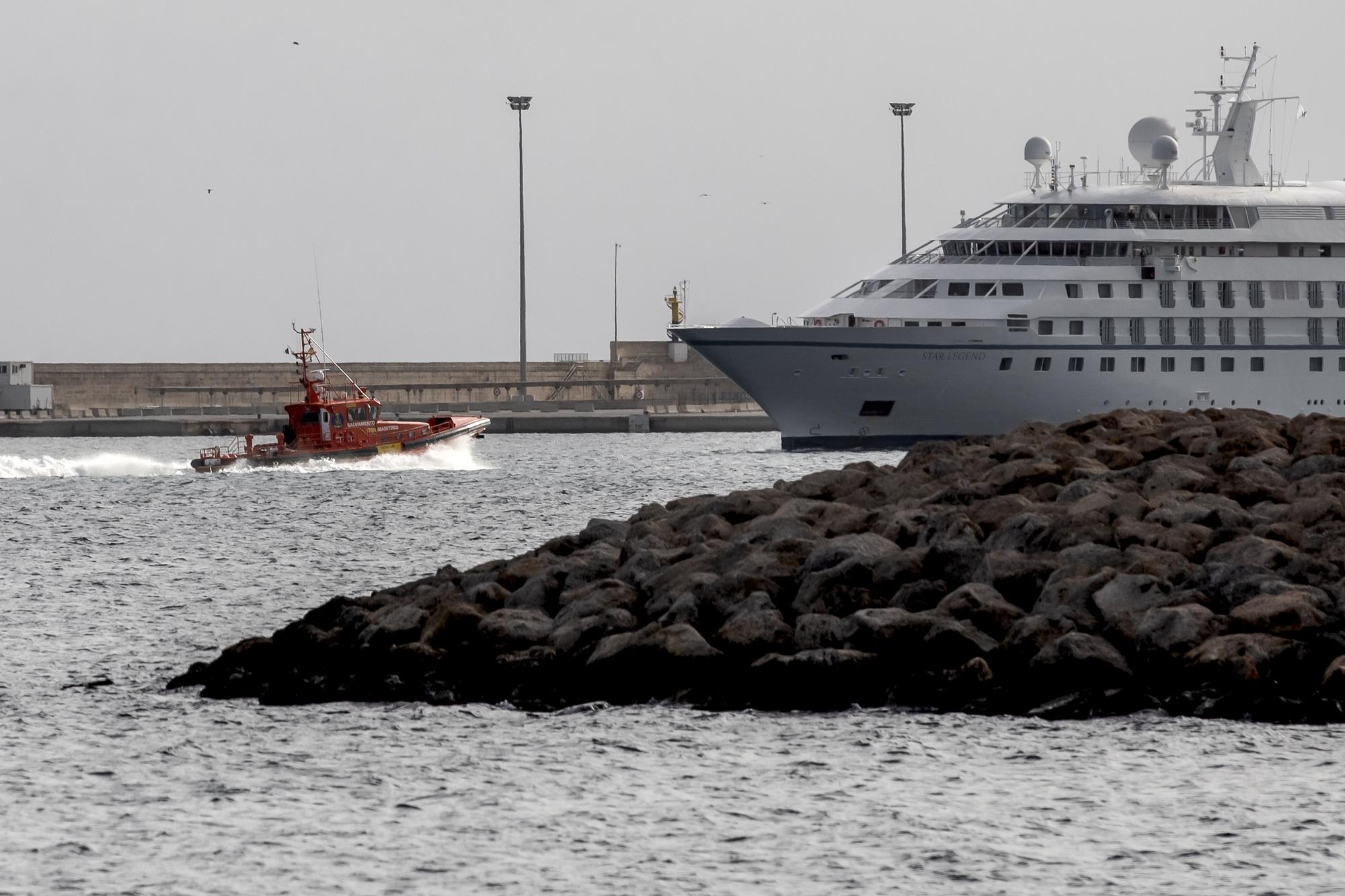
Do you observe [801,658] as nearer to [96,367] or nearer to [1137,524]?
[1137,524]

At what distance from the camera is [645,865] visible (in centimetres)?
1071

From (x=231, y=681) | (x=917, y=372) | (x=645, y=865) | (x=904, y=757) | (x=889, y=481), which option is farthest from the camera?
(x=917, y=372)

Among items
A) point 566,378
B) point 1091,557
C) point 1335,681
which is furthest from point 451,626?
point 566,378

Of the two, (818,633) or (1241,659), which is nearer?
(1241,659)

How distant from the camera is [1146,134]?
56.5 meters

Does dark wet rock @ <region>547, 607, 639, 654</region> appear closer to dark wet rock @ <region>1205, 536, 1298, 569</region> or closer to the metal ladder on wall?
dark wet rock @ <region>1205, 536, 1298, 569</region>

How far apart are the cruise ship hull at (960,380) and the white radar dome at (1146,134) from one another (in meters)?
6.16

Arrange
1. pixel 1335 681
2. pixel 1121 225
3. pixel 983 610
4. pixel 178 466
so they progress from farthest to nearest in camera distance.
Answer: pixel 1121 225 → pixel 178 466 → pixel 983 610 → pixel 1335 681

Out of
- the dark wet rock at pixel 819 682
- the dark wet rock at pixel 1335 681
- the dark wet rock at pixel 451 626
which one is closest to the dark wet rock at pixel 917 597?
the dark wet rock at pixel 819 682

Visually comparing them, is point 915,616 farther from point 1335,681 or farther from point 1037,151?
point 1037,151

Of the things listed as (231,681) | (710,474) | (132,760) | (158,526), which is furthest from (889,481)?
(710,474)

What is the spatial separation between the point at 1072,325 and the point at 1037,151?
6.35 m

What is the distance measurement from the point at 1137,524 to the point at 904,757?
426cm

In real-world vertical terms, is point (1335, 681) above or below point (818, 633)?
below
